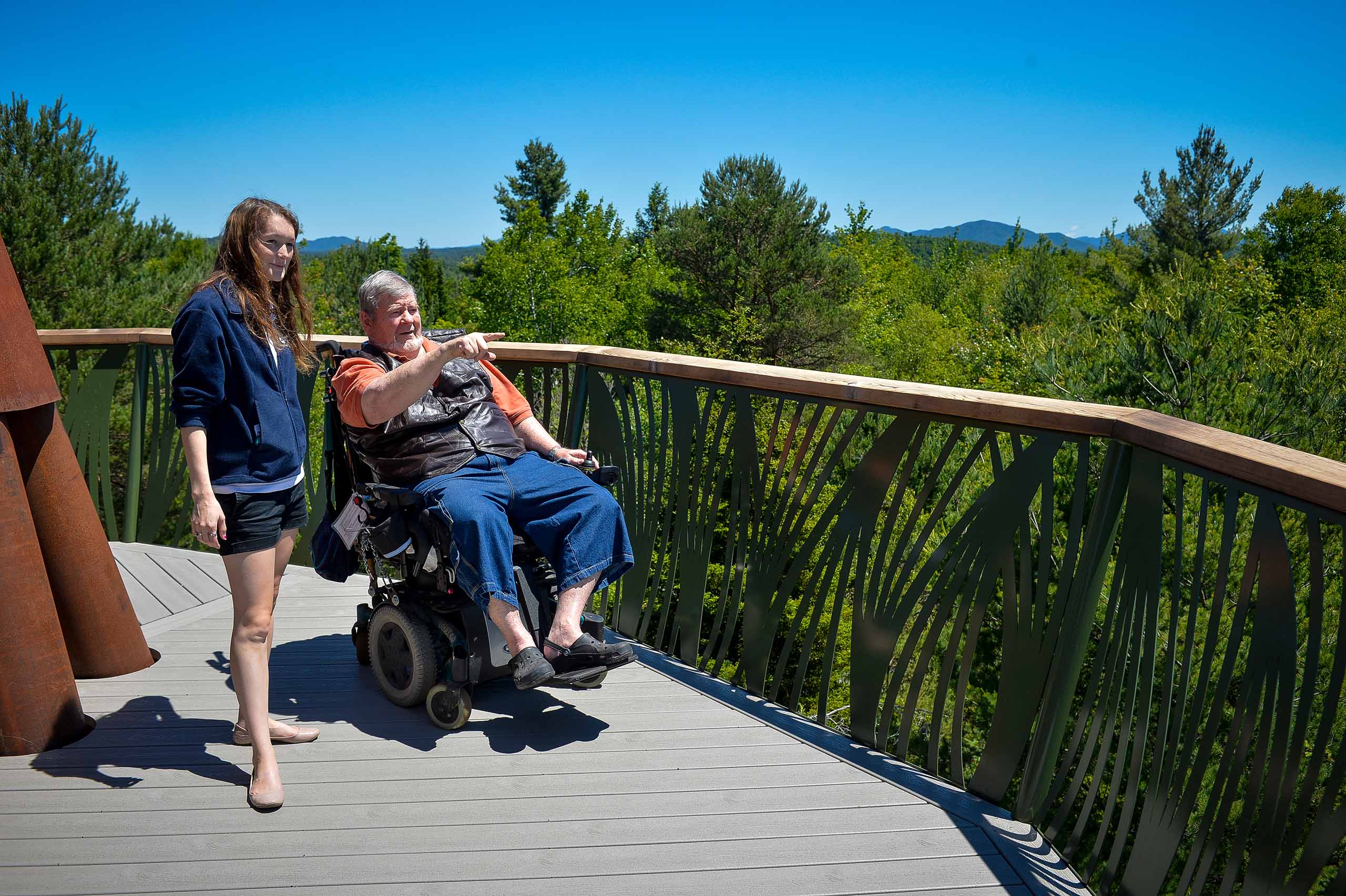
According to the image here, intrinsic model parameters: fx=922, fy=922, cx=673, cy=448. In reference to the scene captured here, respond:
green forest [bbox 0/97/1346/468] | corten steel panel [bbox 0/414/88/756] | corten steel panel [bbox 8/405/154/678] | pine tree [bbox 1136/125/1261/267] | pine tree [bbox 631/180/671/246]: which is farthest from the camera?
pine tree [bbox 631/180/671/246]

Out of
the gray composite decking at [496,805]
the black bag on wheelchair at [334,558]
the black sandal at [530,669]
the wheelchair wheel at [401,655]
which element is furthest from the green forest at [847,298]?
the black bag on wheelchair at [334,558]

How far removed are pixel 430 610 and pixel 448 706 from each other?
0.95 feet

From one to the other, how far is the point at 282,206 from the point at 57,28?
8787 cm

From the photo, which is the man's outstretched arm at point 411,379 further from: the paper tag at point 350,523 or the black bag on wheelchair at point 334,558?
the black bag on wheelchair at point 334,558

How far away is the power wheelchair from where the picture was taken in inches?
104

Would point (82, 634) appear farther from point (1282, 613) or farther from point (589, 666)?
point (1282, 613)

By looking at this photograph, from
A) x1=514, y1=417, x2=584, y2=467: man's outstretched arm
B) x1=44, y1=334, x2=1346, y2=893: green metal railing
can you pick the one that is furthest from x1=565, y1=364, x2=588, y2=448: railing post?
x1=514, y1=417, x2=584, y2=467: man's outstretched arm

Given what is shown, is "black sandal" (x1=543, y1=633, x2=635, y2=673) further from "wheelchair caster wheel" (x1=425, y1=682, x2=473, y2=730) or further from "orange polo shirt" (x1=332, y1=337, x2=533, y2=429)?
"orange polo shirt" (x1=332, y1=337, x2=533, y2=429)

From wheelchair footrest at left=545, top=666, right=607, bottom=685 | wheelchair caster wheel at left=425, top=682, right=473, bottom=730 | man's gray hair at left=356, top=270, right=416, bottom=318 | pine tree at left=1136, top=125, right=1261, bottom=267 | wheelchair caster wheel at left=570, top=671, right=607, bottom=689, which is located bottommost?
wheelchair caster wheel at left=425, top=682, right=473, bottom=730

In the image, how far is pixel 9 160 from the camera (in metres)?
18.0

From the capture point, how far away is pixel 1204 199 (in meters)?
38.6

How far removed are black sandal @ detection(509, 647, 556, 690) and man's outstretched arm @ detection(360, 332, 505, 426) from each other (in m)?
0.75

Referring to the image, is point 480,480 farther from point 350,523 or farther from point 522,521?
point 350,523

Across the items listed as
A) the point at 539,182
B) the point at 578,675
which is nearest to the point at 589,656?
the point at 578,675
